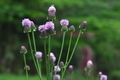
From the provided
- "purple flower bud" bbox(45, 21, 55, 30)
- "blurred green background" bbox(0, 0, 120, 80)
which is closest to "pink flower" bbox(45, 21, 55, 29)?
"purple flower bud" bbox(45, 21, 55, 30)

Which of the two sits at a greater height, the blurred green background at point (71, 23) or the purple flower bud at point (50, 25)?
the purple flower bud at point (50, 25)

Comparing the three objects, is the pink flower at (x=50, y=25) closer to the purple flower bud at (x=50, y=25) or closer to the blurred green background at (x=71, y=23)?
the purple flower bud at (x=50, y=25)

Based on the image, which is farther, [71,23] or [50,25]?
[71,23]

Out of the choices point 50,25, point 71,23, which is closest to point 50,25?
point 50,25

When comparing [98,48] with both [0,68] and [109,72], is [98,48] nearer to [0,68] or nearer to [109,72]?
[109,72]

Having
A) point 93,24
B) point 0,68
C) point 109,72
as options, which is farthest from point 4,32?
point 109,72

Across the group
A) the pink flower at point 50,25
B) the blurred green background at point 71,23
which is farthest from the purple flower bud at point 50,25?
the blurred green background at point 71,23

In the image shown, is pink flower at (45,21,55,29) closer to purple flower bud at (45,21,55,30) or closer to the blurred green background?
purple flower bud at (45,21,55,30)

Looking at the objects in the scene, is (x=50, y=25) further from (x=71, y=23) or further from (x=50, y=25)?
(x=71, y=23)

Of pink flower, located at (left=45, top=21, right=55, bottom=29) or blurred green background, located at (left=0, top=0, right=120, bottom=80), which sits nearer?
pink flower, located at (left=45, top=21, right=55, bottom=29)
